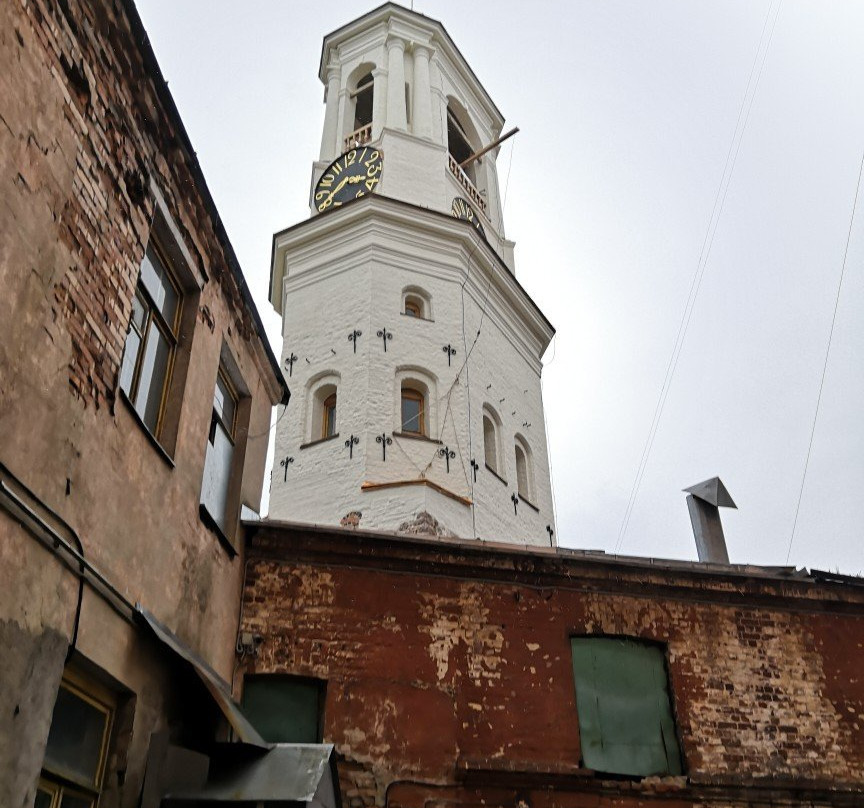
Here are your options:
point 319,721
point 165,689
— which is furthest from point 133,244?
point 319,721

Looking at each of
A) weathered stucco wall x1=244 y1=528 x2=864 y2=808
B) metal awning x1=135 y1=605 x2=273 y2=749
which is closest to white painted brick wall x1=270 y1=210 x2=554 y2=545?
weathered stucco wall x1=244 y1=528 x2=864 y2=808

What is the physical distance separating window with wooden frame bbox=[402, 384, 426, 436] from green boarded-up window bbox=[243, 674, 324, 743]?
10.3 meters

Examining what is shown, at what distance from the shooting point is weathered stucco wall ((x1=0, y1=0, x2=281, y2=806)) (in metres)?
5.71

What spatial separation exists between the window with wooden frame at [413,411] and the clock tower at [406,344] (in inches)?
1.7

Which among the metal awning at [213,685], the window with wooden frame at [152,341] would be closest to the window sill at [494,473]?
the window with wooden frame at [152,341]

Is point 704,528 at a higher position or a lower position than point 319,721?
Answer: higher

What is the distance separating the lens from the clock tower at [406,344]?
19344mm

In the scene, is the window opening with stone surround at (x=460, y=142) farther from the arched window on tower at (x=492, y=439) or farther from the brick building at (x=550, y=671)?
the brick building at (x=550, y=671)

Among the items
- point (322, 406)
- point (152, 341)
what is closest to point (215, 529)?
point (152, 341)

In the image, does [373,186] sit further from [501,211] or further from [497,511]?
[497,511]

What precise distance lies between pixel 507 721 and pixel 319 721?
6.61ft

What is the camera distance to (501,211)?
1150 inches

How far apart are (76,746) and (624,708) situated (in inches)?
252

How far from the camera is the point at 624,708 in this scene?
10695mm
